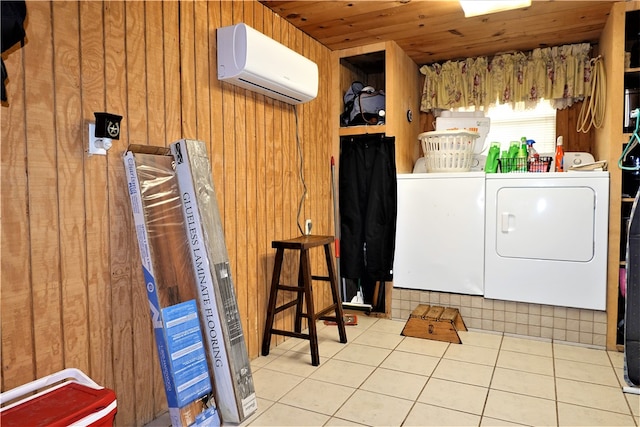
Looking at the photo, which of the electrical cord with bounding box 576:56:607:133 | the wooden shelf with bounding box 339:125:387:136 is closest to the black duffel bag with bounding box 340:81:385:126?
the wooden shelf with bounding box 339:125:387:136

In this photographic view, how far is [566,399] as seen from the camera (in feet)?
6.98

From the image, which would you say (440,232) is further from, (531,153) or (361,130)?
(361,130)

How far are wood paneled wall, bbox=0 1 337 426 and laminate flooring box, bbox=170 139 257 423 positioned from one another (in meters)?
0.22

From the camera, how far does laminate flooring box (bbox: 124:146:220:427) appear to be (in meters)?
1.76

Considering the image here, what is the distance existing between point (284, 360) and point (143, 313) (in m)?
1.05

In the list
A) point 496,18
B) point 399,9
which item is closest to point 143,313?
point 399,9

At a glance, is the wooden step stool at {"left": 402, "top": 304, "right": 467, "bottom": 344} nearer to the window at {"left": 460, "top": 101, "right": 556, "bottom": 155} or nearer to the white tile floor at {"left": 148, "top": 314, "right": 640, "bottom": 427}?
the white tile floor at {"left": 148, "top": 314, "right": 640, "bottom": 427}

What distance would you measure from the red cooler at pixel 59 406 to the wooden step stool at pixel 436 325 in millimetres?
2225

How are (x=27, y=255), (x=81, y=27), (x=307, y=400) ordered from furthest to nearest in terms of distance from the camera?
1. (x=307, y=400)
2. (x=81, y=27)
3. (x=27, y=255)

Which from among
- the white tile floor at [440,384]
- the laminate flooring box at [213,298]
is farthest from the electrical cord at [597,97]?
the laminate flooring box at [213,298]

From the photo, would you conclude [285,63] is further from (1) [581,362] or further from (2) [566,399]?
(1) [581,362]

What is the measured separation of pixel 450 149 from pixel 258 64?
1.74 m

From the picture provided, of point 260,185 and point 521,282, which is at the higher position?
point 260,185

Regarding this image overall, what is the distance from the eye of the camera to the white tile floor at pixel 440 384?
1960 mm
